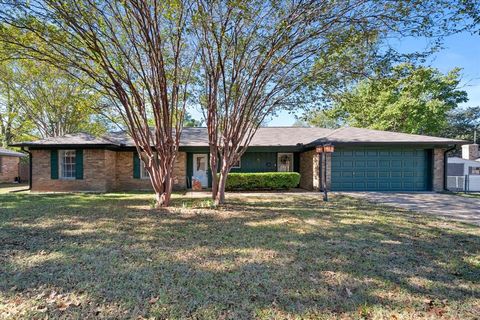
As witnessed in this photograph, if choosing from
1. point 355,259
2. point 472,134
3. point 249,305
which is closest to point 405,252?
point 355,259

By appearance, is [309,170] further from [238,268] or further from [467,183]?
[238,268]

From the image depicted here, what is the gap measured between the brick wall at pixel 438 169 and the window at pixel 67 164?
17159mm

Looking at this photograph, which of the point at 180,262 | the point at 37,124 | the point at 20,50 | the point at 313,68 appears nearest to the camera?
the point at 180,262

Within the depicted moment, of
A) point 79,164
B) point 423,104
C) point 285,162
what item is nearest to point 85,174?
point 79,164

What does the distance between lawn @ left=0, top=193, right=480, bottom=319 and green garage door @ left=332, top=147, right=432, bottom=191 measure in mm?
5856

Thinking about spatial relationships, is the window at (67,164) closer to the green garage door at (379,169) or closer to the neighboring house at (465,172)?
the green garage door at (379,169)

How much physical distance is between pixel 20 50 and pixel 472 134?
1788 inches

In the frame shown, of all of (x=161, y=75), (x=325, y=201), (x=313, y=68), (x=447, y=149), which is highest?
(x=313, y=68)

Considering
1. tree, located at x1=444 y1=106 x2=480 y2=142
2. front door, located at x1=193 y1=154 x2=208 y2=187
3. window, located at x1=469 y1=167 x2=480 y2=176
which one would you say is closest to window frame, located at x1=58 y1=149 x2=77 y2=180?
front door, located at x1=193 y1=154 x2=208 y2=187

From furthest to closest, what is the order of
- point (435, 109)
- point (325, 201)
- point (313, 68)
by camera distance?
1. point (435, 109)
2. point (325, 201)
3. point (313, 68)

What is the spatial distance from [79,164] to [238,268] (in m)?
11.6

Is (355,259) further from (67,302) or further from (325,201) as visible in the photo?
(325,201)

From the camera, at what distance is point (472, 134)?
32969 mm

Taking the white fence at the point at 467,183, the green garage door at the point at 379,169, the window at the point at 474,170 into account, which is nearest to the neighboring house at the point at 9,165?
the green garage door at the point at 379,169
